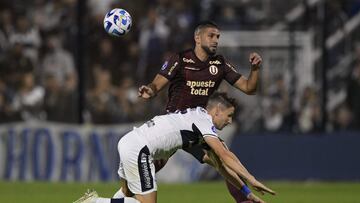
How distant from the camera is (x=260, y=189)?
10.2 metres

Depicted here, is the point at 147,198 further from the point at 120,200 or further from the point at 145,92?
the point at 145,92

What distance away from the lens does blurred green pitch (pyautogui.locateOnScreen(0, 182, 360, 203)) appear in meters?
16.3

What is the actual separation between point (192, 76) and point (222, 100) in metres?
0.51

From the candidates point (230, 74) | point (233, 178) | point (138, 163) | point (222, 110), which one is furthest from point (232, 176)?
point (138, 163)

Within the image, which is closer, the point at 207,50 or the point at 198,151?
the point at 207,50

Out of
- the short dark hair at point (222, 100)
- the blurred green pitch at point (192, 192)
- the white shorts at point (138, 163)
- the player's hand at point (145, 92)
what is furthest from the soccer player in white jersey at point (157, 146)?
Result: the blurred green pitch at point (192, 192)

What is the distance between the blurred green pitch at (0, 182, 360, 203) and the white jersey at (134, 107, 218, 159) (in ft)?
15.8

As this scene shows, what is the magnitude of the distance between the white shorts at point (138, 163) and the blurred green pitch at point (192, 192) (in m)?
4.82

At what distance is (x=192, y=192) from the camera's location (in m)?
18.2

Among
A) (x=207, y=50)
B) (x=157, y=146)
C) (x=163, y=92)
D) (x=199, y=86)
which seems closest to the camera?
(x=157, y=146)

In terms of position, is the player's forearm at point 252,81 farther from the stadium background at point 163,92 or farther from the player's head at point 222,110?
the stadium background at point 163,92

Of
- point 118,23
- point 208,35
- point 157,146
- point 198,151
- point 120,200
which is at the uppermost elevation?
point 118,23

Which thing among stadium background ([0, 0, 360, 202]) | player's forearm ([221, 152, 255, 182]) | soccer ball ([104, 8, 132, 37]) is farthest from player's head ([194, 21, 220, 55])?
stadium background ([0, 0, 360, 202])

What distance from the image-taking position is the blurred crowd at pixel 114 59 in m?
21.0
